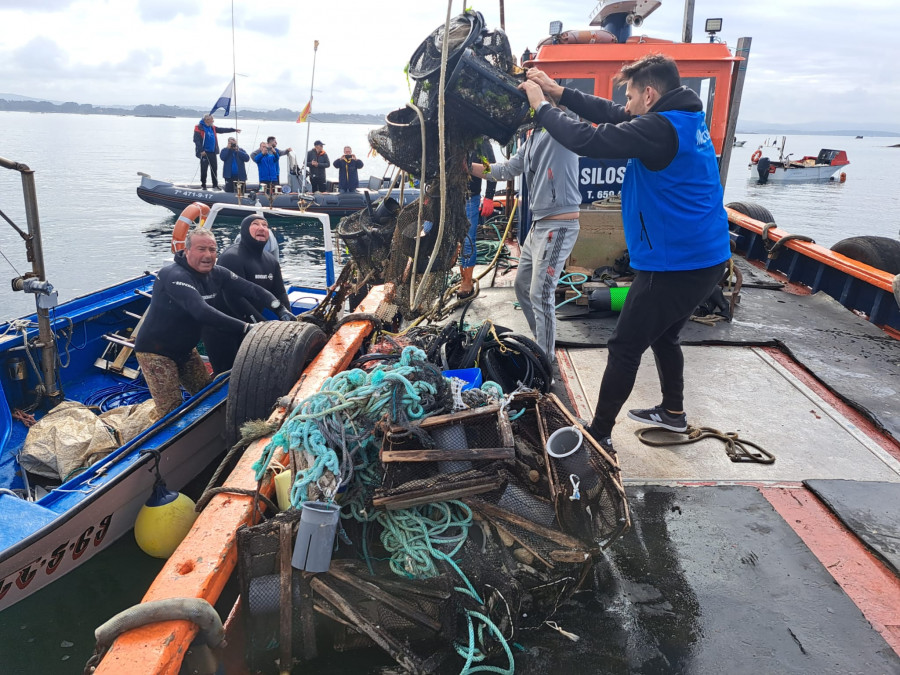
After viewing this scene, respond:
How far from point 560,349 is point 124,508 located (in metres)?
3.49

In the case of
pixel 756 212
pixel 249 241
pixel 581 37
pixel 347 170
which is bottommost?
pixel 249 241

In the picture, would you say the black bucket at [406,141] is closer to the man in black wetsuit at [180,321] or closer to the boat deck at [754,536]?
the boat deck at [754,536]

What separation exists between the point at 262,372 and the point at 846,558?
11.5 feet

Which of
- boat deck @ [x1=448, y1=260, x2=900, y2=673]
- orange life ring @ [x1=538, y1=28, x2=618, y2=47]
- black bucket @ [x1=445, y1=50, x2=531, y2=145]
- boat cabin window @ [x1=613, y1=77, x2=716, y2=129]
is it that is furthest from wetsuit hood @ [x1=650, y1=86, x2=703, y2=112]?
orange life ring @ [x1=538, y1=28, x2=618, y2=47]

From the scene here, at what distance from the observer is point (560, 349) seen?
5066 mm

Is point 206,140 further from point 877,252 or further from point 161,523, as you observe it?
point 877,252

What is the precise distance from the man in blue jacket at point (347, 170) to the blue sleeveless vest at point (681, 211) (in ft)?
59.0

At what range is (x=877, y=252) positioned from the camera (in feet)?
22.1

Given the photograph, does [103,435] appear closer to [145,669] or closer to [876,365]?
[145,669]

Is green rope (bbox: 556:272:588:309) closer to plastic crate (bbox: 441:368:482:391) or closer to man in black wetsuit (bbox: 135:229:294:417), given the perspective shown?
plastic crate (bbox: 441:368:482:391)

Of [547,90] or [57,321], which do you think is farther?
[57,321]

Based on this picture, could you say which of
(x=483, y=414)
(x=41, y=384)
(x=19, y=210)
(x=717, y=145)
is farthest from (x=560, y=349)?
(x=19, y=210)

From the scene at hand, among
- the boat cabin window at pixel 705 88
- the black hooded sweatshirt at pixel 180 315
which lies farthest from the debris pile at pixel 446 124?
Answer: the boat cabin window at pixel 705 88

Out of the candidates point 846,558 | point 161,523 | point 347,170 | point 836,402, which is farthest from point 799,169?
point 161,523
